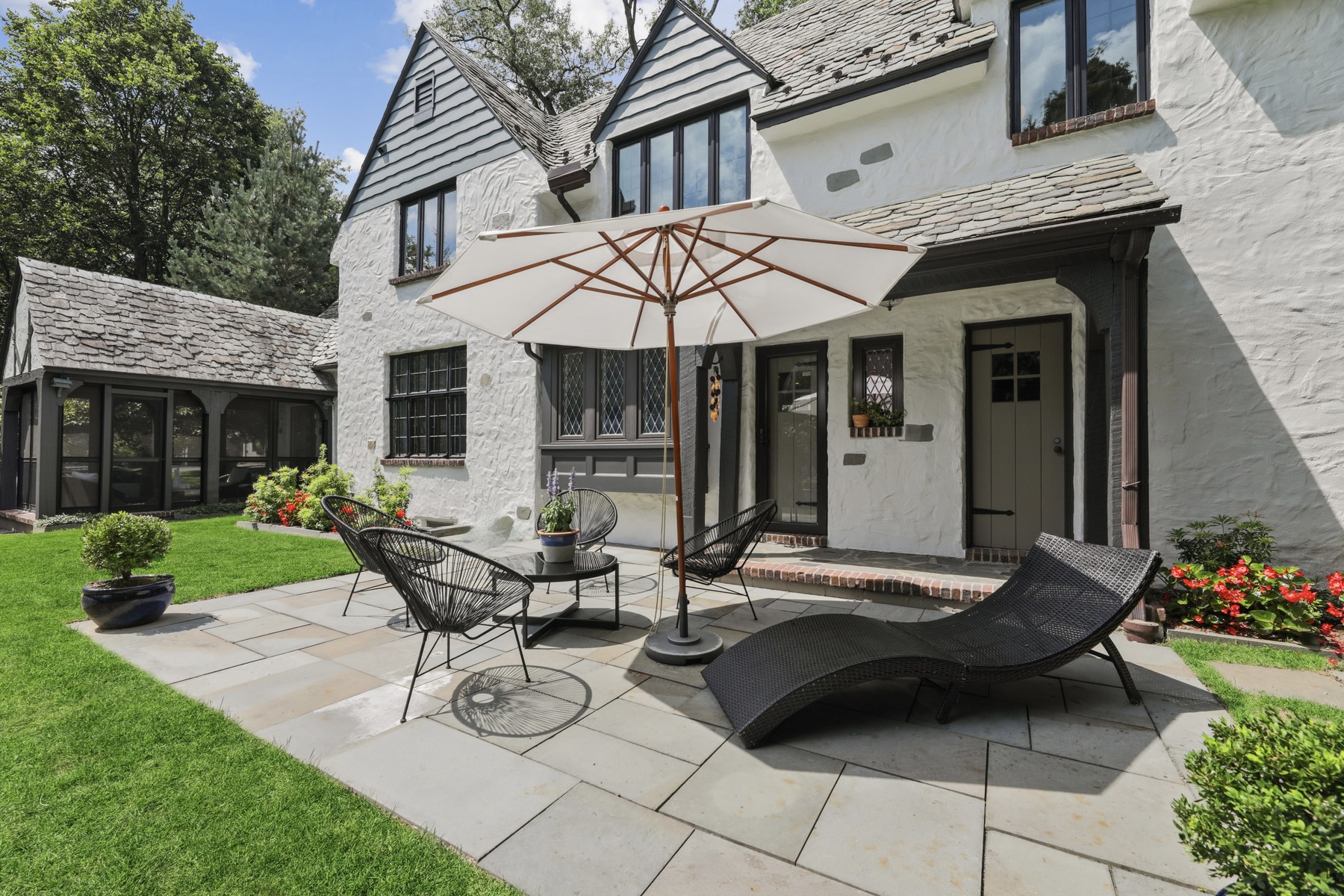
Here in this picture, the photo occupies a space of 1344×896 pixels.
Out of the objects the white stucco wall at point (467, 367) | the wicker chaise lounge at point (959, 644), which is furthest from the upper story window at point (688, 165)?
the wicker chaise lounge at point (959, 644)

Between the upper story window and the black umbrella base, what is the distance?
4914 mm

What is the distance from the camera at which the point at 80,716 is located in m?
2.73

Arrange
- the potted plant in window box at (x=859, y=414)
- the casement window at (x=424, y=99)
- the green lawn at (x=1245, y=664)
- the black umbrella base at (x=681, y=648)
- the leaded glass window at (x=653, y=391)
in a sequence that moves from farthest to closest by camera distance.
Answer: the casement window at (x=424, y=99) < the leaded glass window at (x=653, y=391) < the potted plant in window box at (x=859, y=414) < the black umbrella base at (x=681, y=648) < the green lawn at (x=1245, y=664)

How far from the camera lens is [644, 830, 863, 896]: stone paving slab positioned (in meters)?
1.67

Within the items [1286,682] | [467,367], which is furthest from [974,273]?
[467,367]

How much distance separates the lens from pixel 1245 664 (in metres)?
3.40

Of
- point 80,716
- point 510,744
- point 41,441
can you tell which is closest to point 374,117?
point 41,441

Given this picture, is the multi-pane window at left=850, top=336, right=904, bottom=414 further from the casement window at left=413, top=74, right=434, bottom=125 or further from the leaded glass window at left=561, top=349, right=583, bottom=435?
the casement window at left=413, top=74, right=434, bottom=125

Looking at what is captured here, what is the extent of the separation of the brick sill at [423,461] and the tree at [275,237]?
10.8m

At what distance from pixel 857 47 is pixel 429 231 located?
21.5 feet

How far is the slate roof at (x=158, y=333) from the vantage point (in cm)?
964

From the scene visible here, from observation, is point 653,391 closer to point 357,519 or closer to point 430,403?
point 357,519

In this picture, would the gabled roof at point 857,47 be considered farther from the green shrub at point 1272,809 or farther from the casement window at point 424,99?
the green shrub at point 1272,809

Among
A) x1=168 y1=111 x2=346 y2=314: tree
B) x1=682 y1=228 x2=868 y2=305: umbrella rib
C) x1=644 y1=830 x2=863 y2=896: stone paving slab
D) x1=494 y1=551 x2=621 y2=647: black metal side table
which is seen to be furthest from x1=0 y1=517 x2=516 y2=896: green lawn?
x1=168 y1=111 x2=346 y2=314: tree
